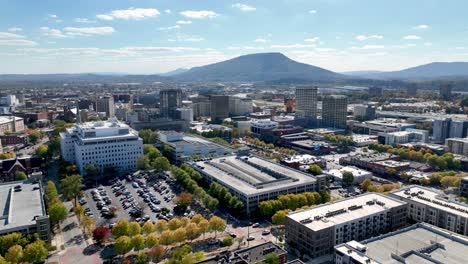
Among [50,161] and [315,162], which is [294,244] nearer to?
[315,162]

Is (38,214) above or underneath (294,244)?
above

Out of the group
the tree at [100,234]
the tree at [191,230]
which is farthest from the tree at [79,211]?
the tree at [191,230]

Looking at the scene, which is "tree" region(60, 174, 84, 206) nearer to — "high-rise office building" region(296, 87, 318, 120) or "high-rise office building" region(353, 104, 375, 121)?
"high-rise office building" region(296, 87, 318, 120)

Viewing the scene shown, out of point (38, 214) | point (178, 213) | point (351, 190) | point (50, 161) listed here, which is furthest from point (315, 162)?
point (50, 161)

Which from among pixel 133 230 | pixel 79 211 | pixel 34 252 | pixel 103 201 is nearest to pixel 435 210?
pixel 133 230

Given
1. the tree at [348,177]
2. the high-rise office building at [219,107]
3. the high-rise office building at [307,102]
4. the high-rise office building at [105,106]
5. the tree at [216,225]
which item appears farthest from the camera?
the high-rise office building at [105,106]

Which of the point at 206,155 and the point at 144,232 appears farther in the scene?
the point at 206,155

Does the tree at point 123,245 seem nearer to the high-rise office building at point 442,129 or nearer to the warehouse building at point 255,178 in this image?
the warehouse building at point 255,178
